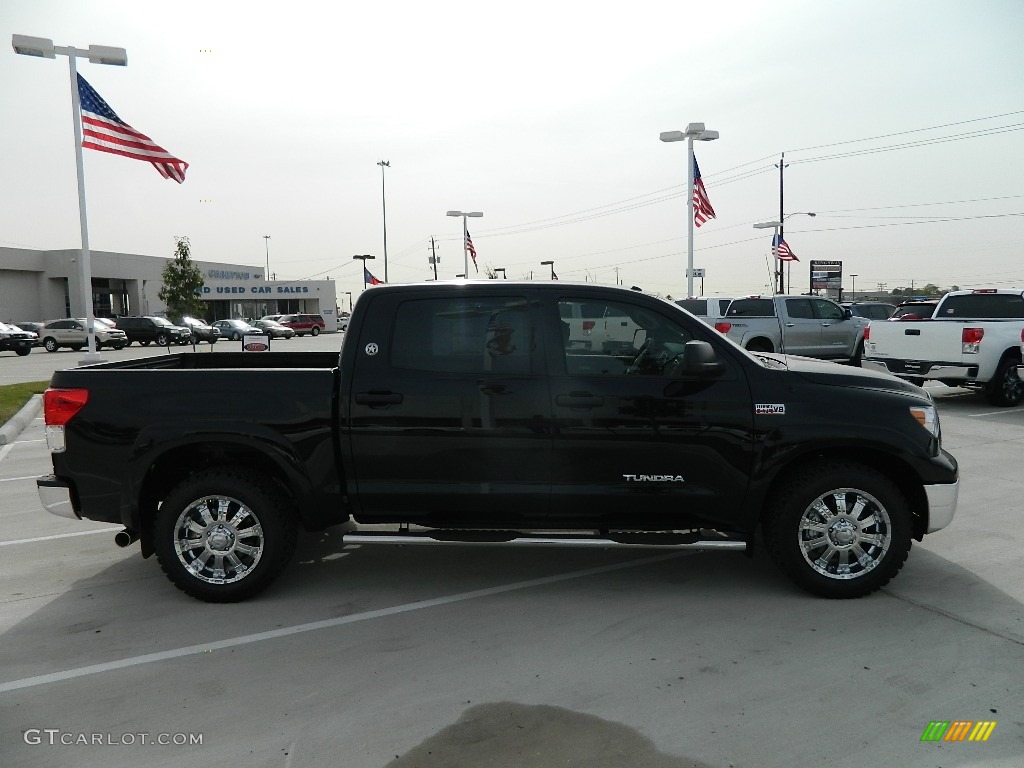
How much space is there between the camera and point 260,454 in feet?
15.7

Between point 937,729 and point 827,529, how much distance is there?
4.82 feet

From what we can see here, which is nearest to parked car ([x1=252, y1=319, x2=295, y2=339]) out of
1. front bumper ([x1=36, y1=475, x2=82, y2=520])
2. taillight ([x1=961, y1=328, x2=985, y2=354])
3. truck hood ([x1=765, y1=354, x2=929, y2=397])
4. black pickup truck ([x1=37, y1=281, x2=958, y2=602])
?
taillight ([x1=961, y1=328, x2=985, y2=354])

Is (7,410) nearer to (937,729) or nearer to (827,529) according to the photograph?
(827,529)

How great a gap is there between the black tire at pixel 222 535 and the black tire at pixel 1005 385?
1183 centimetres

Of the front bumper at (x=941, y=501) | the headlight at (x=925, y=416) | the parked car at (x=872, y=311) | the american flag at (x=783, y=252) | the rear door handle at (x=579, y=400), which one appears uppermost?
the american flag at (x=783, y=252)

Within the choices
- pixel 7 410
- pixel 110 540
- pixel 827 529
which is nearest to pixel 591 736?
pixel 827 529

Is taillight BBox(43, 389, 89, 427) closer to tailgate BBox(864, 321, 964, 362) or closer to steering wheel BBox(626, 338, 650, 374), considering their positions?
steering wheel BBox(626, 338, 650, 374)

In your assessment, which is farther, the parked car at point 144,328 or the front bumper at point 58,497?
the parked car at point 144,328

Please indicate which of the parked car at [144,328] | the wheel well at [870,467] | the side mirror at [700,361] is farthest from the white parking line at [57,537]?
the parked car at [144,328]

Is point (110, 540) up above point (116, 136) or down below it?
below

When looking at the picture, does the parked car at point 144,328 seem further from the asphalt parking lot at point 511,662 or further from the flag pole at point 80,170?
the asphalt parking lot at point 511,662

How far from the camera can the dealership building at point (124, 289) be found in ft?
195

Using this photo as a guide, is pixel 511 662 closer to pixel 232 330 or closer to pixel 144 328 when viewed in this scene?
A: pixel 144 328

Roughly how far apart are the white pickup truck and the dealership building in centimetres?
5719
